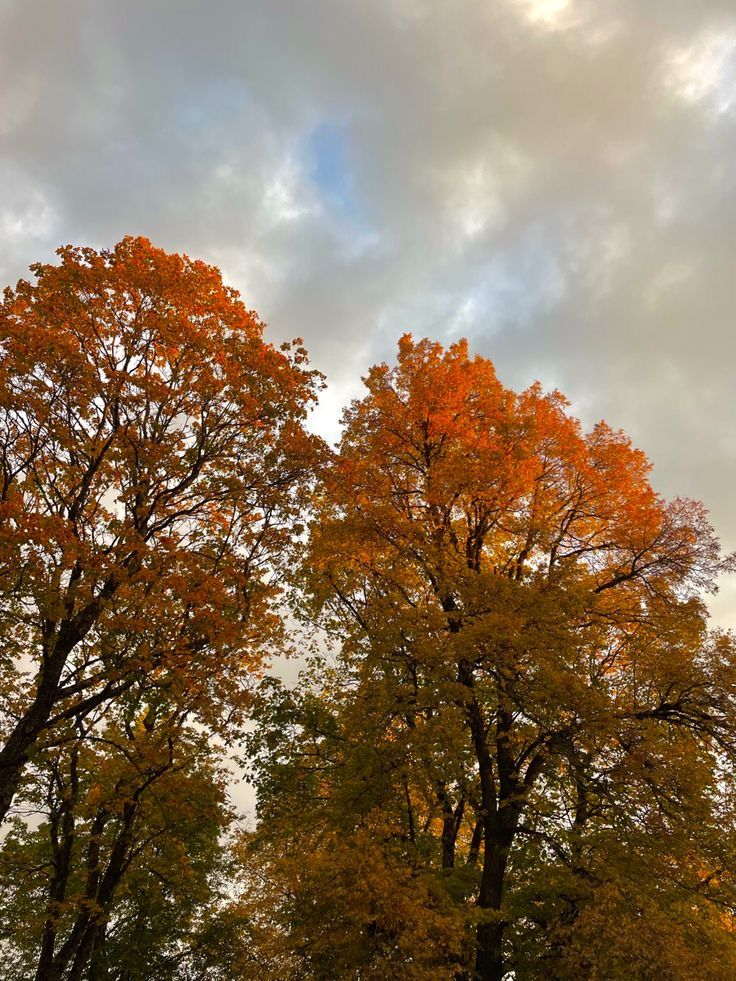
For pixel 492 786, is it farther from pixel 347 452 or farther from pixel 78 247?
Answer: pixel 78 247

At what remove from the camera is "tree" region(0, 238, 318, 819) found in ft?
34.5

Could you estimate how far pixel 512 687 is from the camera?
468 inches

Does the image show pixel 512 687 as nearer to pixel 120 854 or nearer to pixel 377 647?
→ pixel 377 647

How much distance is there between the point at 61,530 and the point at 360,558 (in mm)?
7852

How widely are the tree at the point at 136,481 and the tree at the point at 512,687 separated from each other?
208 centimetres

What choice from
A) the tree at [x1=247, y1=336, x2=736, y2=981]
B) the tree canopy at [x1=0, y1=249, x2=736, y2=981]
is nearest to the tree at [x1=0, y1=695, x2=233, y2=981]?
the tree canopy at [x1=0, y1=249, x2=736, y2=981]

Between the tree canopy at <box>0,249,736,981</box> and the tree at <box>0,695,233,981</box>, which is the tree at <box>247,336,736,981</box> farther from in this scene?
the tree at <box>0,695,233,981</box>

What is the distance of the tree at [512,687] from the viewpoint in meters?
11.5

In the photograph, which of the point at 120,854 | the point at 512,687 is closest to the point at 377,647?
the point at 512,687

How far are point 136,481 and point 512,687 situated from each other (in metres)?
7.77

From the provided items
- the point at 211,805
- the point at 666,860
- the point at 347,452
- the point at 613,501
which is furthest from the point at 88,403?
the point at 666,860

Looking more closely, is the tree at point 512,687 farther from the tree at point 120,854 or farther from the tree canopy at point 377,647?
the tree at point 120,854

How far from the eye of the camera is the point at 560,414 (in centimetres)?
1661

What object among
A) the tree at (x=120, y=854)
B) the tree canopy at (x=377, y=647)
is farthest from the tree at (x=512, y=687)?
the tree at (x=120, y=854)
